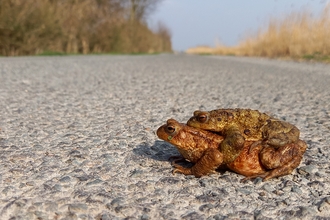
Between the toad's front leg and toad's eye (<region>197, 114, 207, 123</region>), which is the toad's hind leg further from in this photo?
toad's eye (<region>197, 114, 207, 123</region>)

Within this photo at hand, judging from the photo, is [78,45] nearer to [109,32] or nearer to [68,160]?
[109,32]

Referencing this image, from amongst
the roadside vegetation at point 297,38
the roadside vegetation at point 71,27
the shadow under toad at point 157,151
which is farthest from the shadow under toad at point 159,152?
the roadside vegetation at point 71,27

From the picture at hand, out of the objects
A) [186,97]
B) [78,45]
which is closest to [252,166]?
[186,97]

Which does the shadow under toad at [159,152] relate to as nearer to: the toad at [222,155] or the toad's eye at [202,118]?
the toad at [222,155]

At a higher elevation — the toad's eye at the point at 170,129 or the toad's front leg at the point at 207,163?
the toad's eye at the point at 170,129

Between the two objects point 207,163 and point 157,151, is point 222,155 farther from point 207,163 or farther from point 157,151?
point 157,151

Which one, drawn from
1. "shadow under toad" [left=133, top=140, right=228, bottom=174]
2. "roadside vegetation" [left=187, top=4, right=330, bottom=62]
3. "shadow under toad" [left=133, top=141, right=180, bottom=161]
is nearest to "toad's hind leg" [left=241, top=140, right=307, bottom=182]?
"shadow under toad" [left=133, top=140, right=228, bottom=174]
